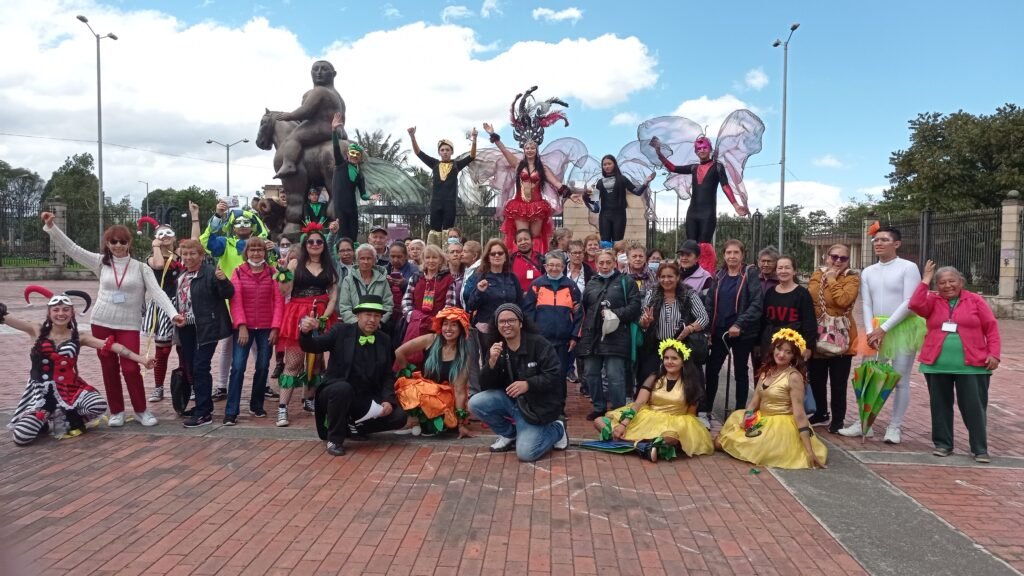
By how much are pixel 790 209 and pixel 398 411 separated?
137ft

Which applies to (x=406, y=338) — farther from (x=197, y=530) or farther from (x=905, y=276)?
(x=905, y=276)

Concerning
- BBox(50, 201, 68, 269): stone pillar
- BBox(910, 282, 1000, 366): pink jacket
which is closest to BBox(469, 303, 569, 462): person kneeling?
BBox(910, 282, 1000, 366): pink jacket

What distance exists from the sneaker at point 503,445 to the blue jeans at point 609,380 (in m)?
1.20

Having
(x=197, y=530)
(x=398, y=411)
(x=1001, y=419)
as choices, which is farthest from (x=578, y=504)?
(x=1001, y=419)

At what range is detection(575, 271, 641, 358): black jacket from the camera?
6.04 metres

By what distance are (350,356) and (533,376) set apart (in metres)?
1.45

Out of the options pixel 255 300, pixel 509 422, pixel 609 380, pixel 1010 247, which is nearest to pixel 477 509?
pixel 509 422

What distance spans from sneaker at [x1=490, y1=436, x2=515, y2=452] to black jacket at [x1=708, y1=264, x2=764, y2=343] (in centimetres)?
211

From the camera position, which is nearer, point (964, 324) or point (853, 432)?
point (964, 324)

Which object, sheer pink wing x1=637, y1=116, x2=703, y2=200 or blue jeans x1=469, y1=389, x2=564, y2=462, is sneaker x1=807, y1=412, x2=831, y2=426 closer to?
blue jeans x1=469, y1=389, x2=564, y2=462

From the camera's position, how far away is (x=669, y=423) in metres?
5.31


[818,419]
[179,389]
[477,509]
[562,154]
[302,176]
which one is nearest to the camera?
[477,509]

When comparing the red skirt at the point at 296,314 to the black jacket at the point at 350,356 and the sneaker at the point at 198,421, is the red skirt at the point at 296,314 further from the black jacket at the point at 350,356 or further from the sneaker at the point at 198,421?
the sneaker at the point at 198,421

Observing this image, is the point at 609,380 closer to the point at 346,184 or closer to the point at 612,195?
the point at 612,195
